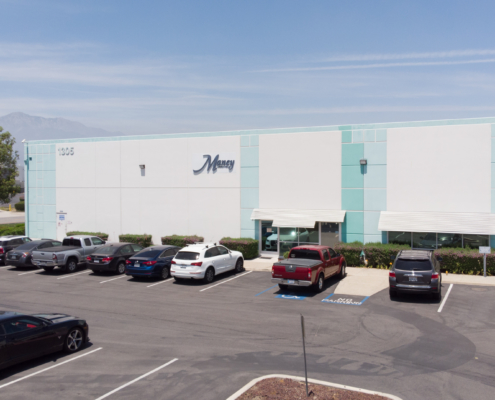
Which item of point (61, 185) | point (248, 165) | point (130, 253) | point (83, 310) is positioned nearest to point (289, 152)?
point (248, 165)

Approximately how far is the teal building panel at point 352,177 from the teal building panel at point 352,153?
0.26 metres

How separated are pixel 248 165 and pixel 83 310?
44.5 feet

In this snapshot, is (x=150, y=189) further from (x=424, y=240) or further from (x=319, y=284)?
(x=424, y=240)

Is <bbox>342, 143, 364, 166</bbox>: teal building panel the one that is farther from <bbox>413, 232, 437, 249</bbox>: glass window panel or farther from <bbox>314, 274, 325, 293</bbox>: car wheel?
<bbox>314, 274, 325, 293</bbox>: car wheel

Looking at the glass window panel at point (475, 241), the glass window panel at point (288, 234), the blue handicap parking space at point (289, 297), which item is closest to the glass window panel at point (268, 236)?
the glass window panel at point (288, 234)

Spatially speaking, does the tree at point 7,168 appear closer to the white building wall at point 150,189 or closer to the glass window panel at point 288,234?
the white building wall at point 150,189

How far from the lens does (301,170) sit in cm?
2484

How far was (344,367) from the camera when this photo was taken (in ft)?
31.5

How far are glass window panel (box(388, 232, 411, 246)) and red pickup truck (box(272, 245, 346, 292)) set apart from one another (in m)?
5.32

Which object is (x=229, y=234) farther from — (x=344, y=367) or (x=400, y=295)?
(x=344, y=367)

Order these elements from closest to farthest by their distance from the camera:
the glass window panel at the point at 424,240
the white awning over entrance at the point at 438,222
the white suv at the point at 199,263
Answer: the white suv at the point at 199,263 < the white awning over entrance at the point at 438,222 < the glass window panel at the point at 424,240

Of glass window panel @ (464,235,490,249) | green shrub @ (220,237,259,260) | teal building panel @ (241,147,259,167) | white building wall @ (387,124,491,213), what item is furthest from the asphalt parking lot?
teal building panel @ (241,147,259,167)

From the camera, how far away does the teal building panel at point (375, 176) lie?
2328 centimetres

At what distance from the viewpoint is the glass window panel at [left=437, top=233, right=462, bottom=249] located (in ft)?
71.6
